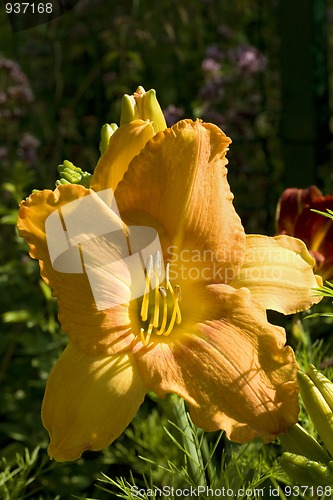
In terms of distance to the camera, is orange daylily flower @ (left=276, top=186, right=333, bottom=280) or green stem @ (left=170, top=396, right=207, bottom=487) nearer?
green stem @ (left=170, top=396, right=207, bottom=487)

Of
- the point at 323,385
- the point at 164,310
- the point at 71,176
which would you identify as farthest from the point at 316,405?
the point at 71,176

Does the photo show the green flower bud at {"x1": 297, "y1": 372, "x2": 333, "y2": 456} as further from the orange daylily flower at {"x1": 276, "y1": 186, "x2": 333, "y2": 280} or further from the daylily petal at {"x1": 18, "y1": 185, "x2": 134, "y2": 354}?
the orange daylily flower at {"x1": 276, "y1": 186, "x2": 333, "y2": 280}

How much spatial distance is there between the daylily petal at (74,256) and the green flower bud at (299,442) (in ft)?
0.38

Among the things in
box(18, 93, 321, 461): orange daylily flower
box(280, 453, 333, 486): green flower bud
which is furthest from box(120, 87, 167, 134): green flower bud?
box(280, 453, 333, 486): green flower bud

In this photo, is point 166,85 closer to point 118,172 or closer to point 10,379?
point 10,379

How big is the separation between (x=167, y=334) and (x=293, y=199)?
28cm

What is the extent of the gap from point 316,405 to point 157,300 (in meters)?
0.13

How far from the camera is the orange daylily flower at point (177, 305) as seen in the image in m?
0.41

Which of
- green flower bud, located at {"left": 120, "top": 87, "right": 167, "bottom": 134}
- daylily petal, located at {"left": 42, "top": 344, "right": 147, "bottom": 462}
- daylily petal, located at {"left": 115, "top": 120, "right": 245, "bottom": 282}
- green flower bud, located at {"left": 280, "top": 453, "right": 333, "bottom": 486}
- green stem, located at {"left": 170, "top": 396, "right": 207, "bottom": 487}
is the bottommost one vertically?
green stem, located at {"left": 170, "top": 396, "right": 207, "bottom": 487}

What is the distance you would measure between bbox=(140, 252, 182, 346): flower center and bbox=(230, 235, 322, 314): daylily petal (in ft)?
0.14

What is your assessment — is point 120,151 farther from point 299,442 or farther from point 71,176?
point 299,442

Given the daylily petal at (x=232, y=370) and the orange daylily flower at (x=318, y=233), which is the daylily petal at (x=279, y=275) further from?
the orange daylily flower at (x=318, y=233)

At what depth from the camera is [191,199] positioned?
458mm

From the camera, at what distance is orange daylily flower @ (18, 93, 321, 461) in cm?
41
